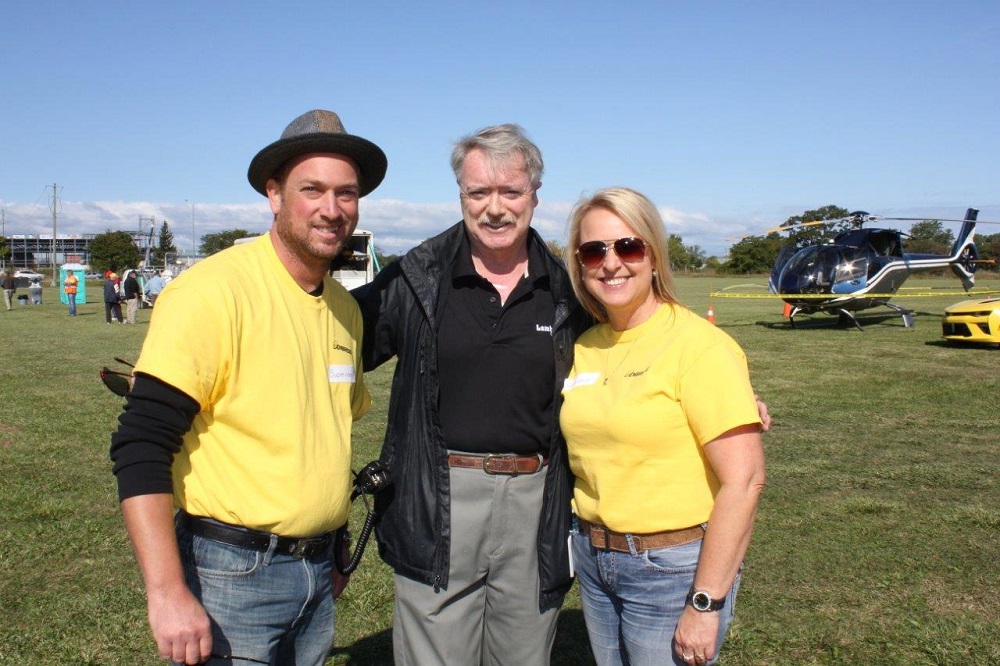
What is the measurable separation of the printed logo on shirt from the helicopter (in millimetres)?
18313

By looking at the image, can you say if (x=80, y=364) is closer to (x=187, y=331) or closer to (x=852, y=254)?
(x=187, y=331)

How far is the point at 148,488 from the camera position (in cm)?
182

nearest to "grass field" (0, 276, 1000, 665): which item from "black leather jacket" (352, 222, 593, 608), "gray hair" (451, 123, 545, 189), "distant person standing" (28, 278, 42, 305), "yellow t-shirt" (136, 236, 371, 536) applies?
"black leather jacket" (352, 222, 593, 608)

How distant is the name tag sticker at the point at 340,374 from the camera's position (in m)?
2.28

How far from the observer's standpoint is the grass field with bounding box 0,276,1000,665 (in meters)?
3.81

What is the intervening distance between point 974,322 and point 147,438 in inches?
627

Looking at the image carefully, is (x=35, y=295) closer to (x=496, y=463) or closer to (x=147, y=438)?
(x=496, y=463)

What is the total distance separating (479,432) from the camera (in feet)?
8.38

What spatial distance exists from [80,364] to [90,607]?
10805mm

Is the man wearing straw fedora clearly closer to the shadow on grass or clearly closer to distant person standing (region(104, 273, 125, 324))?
the shadow on grass

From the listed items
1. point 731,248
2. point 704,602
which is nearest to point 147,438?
point 704,602

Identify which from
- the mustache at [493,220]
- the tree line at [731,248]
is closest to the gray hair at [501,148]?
the mustache at [493,220]

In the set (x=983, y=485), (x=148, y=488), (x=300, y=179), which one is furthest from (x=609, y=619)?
(x=983, y=485)

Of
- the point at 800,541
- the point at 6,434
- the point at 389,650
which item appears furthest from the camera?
the point at 6,434
